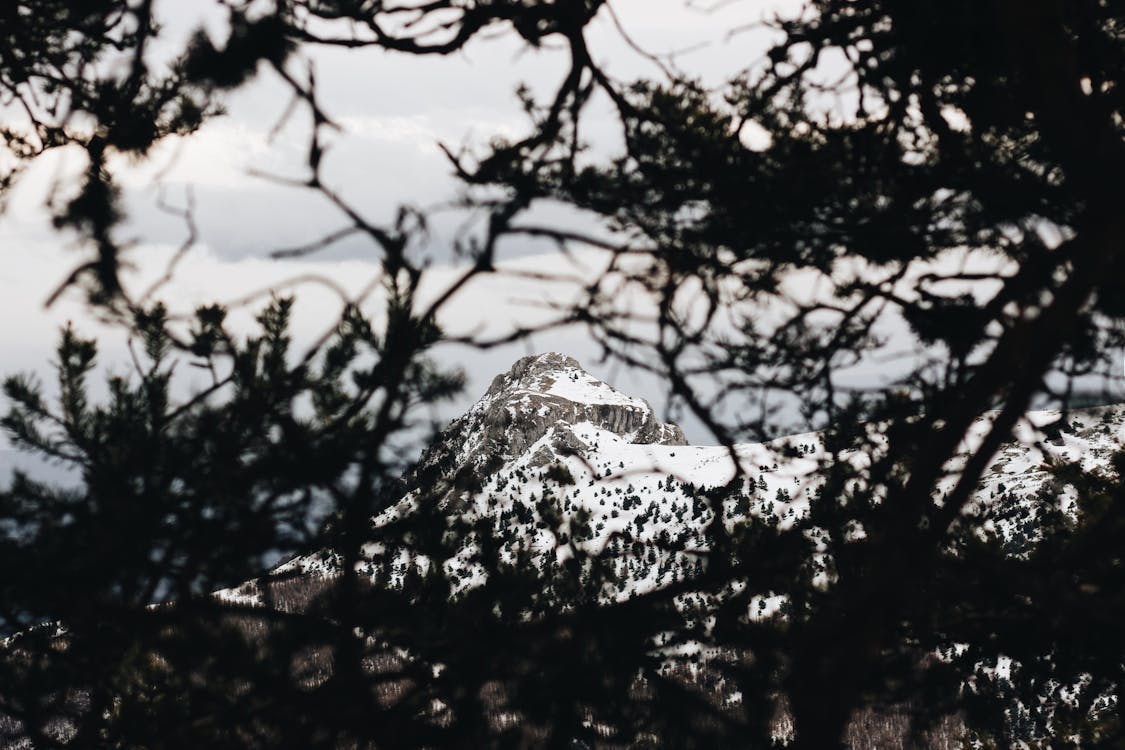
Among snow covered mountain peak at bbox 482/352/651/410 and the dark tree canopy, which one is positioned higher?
snow covered mountain peak at bbox 482/352/651/410

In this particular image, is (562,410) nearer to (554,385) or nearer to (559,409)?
(559,409)

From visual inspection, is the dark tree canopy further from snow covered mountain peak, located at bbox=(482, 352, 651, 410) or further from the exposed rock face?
snow covered mountain peak, located at bbox=(482, 352, 651, 410)

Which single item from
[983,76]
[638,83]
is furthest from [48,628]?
[983,76]

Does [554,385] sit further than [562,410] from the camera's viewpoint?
Yes

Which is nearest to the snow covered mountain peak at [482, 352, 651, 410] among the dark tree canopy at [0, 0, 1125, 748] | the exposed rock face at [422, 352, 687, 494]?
the exposed rock face at [422, 352, 687, 494]

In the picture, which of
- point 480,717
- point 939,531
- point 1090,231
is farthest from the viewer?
point 480,717

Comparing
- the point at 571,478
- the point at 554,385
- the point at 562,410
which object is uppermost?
the point at 554,385

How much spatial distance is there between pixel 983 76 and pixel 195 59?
4.01m

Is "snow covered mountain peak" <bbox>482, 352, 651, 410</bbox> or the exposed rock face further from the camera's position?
"snow covered mountain peak" <bbox>482, 352, 651, 410</bbox>

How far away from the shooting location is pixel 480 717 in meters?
3.18

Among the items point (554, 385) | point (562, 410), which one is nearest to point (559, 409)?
point (562, 410)

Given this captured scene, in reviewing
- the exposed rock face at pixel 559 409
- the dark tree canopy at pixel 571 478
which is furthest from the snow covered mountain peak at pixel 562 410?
the dark tree canopy at pixel 571 478

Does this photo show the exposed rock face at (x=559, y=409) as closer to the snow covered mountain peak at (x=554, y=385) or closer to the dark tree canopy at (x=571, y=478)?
the snow covered mountain peak at (x=554, y=385)

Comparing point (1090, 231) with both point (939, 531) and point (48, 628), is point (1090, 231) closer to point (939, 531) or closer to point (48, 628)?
point (939, 531)
